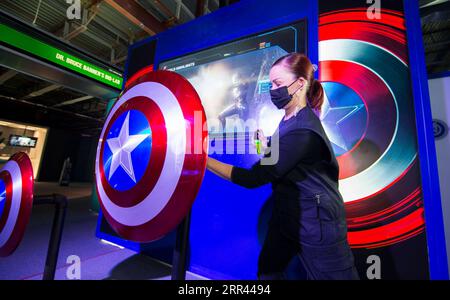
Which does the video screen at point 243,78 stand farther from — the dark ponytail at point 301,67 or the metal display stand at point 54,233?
the metal display stand at point 54,233

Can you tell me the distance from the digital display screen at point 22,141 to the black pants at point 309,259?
13.3 metres

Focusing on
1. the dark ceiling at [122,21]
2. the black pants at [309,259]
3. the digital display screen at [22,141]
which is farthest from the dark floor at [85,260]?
the digital display screen at [22,141]

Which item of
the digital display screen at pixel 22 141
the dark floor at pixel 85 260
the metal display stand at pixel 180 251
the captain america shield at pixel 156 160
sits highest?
the digital display screen at pixel 22 141

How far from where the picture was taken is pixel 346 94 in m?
1.30

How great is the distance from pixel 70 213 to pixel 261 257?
13.4ft

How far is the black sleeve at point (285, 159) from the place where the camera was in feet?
2.25

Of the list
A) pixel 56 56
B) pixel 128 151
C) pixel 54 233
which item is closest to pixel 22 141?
pixel 56 56

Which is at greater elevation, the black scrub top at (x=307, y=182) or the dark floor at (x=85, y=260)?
the black scrub top at (x=307, y=182)

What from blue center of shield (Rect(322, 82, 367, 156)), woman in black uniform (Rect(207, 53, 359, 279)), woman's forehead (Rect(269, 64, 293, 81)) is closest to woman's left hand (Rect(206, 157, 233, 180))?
woman in black uniform (Rect(207, 53, 359, 279))

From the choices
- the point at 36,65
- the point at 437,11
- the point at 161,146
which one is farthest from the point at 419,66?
the point at 36,65

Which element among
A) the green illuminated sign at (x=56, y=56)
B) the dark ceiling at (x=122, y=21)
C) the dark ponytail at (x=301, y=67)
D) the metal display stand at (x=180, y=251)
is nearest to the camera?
A: the metal display stand at (x=180, y=251)

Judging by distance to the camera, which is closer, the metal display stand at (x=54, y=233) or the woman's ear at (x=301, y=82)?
the metal display stand at (x=54, y=233)

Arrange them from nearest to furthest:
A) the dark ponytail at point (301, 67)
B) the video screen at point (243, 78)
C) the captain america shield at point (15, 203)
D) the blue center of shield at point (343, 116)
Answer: the captain america shield at point (15, 203)
the dark ponytail at point (301, 67)
the blue center of shield at point (343, 116)
the video screen at point (243, 78)

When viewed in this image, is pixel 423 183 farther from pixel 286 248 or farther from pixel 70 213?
pixel 70 213
